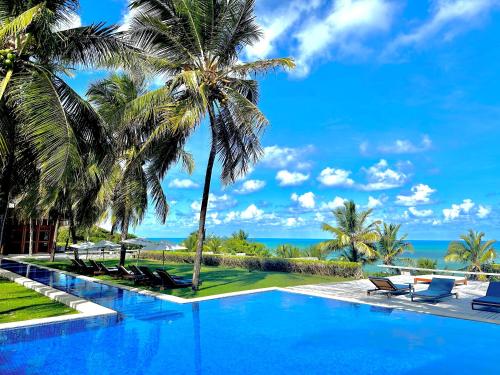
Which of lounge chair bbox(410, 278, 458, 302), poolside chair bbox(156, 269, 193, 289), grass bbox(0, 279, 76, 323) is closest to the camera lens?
grass bbox(0, 279, 76, 323)

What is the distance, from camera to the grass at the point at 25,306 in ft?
28.1

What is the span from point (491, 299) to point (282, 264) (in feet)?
36.2

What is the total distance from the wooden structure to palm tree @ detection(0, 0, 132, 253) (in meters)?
28.4

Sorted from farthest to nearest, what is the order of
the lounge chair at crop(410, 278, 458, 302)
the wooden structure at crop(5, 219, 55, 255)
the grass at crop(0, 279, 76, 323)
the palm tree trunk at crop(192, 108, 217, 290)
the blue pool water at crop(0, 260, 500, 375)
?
the wooden structure at crop(5, 219, 55, 255), the palm tree trunk at crop(192, 108, 217, 290), the lounge chair at crop(410, 278, 458, 302), the grass at crop(0, 279, 76, 323), the blue pool water at crop(0, 260, 500, 375)

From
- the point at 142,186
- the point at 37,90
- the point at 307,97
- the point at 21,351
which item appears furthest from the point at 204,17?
the point at 307,97

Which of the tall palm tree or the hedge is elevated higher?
the tall palm tree

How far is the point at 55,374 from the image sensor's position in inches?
224

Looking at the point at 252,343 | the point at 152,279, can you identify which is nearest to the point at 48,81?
the point at 252,343

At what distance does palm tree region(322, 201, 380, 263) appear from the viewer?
21547 mm

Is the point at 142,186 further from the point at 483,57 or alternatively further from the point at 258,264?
the point at 483,57

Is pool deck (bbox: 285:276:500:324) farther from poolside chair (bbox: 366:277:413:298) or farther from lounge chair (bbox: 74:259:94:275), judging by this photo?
lounge chair (bbox: 74:259:94:275)

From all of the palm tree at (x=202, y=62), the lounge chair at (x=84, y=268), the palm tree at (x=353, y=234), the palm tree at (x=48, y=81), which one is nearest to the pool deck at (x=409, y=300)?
the palm tree at (x=202, y=62)

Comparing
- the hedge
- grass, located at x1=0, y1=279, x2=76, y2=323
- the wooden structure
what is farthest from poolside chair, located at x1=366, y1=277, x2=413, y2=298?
the wooden structure

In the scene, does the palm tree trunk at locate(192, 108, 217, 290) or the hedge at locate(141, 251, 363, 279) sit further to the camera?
the hedge at locate(141, 251, 363, 279)
